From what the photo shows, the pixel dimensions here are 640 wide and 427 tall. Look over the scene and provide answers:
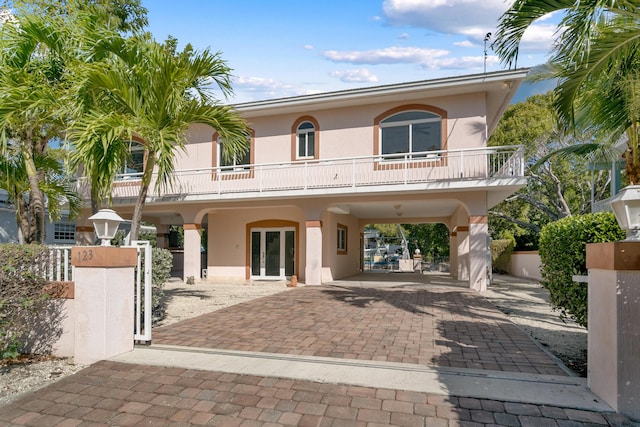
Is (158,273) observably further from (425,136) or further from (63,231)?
(63,231)

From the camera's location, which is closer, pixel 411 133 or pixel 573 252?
pixel 573 252

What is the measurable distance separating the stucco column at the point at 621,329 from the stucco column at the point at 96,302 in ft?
17.8

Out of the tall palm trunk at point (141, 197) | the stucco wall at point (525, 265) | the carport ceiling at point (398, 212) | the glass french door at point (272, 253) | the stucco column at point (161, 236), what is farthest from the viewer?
the stucco column at point (161, 236)

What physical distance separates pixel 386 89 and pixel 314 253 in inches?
251

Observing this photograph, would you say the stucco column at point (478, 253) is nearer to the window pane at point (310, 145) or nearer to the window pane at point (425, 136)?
the window pane at point (425, 136)

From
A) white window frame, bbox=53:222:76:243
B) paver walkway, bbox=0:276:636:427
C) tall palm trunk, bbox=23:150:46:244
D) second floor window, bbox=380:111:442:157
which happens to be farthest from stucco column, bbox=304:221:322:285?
white window frame, bbox=53:222:76:243

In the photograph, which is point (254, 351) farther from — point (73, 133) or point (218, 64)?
point (218, 64)

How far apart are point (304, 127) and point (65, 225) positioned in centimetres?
1631

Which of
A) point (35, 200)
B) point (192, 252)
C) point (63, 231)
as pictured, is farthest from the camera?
point (63, 231)

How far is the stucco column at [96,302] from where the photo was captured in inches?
201

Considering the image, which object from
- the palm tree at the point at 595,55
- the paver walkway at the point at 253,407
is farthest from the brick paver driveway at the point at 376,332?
the palm tree at the point at 595,55

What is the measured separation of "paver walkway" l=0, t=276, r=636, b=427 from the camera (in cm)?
355

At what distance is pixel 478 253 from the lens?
13.3m

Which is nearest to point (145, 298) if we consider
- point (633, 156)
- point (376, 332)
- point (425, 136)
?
point (376, 332)
